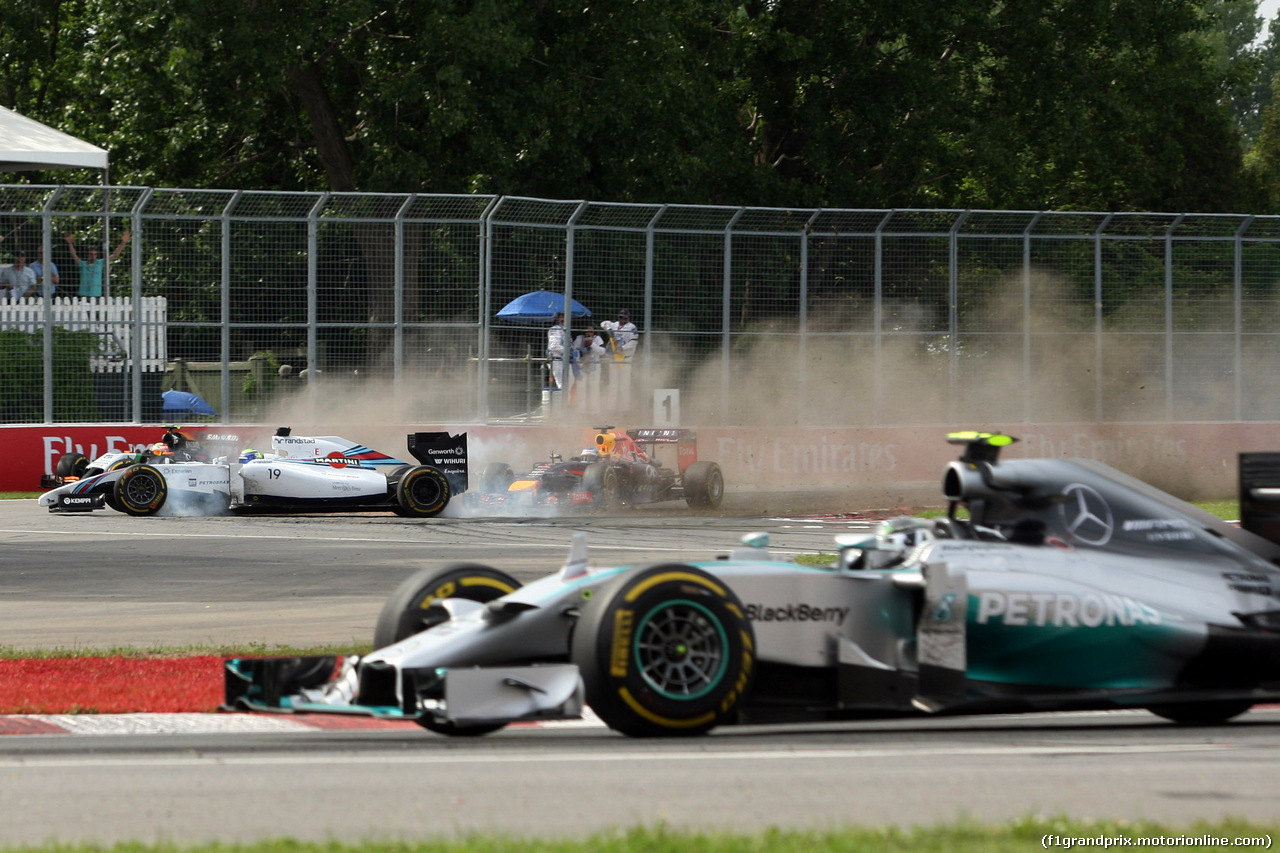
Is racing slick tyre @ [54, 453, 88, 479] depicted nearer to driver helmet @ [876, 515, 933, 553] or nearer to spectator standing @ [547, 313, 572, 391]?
spectator standing @ [547, 313, 572, 391]

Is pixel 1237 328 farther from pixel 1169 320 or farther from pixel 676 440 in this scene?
pixel 676 440

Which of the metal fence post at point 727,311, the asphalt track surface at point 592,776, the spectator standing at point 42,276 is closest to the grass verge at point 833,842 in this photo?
the asphalt track surface at point 592,776

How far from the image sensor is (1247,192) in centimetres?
4794

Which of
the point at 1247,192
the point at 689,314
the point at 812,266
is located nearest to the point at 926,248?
the point at 812,266

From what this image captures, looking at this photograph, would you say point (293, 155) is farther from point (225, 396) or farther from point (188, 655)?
point (188, 655)

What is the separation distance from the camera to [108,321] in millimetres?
22141

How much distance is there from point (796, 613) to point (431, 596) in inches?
61.5

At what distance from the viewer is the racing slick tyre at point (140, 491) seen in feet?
62.1

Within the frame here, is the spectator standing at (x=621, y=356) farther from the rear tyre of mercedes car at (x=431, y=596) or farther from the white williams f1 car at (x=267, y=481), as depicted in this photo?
the rear tyre of mercedes car at (x=431, y=596)

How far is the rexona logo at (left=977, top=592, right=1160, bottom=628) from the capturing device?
22.2 ft

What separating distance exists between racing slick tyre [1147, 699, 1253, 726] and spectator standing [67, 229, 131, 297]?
18011mm

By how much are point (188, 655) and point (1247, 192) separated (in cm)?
4490

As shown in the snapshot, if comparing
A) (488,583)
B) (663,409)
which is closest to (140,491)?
(663,409)

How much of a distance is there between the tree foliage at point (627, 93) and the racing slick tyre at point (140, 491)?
11445 millimetres
